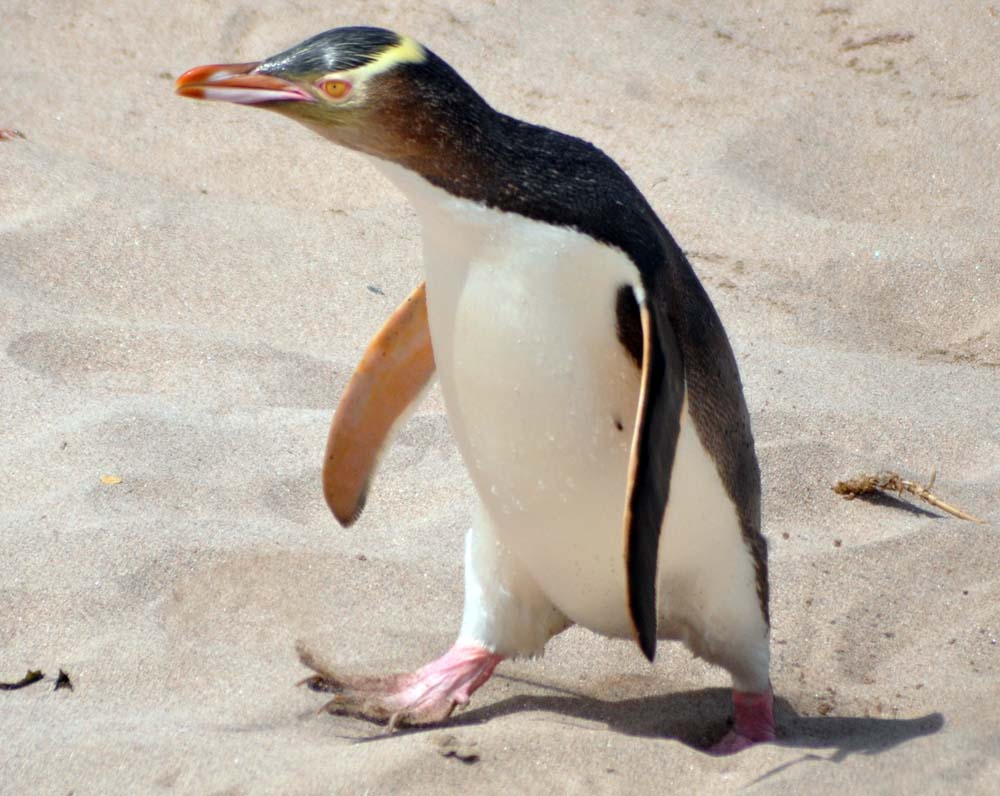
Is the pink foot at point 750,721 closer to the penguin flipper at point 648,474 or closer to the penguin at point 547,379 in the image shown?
the penguin at point 547,379

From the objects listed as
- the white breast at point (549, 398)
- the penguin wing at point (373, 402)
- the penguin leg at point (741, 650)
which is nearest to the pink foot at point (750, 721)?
the penguin leg at point (741, 650)

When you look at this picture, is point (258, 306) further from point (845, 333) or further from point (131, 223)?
point (845, 333)

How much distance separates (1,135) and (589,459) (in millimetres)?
3206

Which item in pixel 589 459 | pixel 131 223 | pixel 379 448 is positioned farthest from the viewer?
pixel 131 223

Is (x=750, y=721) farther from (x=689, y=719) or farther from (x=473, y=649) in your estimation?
(x=473, y=649)

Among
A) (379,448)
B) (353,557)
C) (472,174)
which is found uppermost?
(472,174)

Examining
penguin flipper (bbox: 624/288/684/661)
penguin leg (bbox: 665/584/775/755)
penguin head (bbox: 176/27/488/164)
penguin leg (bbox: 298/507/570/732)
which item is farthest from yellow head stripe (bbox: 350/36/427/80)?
penguin leg (bbox: 665/584/775/755)

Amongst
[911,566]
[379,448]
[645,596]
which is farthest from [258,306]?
[645,596]

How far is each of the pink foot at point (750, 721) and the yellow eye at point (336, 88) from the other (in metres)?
1.13

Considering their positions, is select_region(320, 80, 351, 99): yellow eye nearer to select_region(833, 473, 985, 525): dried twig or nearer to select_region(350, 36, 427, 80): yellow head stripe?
select_region(350, 36, 427, 80): yellow head stripe

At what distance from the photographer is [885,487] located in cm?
321

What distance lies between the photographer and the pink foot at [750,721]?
2.30 meters

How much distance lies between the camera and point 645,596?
78.2 inches

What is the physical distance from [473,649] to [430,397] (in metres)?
1.26
